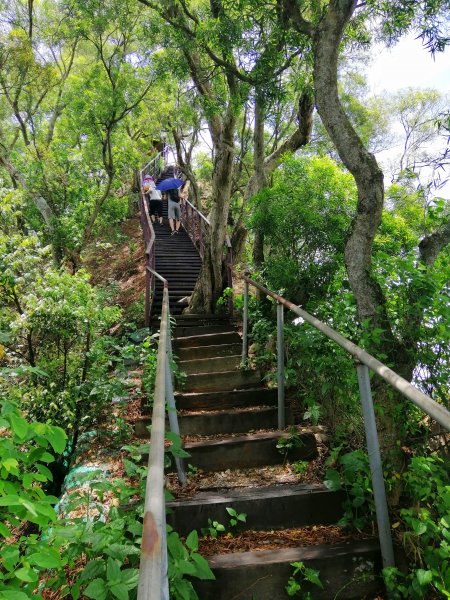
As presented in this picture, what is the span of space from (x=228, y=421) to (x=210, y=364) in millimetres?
1412

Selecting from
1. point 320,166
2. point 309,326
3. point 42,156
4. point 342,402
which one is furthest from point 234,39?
point 42,156

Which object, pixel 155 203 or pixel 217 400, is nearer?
pixel 217 400

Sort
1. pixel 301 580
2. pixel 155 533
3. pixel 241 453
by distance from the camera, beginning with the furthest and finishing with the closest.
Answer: pixel 241 453 → pixel 301 580 → pixel 155 533

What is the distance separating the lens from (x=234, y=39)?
4.83 m

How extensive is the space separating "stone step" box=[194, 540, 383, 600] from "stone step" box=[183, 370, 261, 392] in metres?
2.68

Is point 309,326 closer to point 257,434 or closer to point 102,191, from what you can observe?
point 257,434

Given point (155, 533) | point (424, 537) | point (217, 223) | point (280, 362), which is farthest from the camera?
point (217, 223)

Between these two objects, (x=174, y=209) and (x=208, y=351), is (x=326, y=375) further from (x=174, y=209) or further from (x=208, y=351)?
(x=174, y=209)

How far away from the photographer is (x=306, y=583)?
87.1 inches

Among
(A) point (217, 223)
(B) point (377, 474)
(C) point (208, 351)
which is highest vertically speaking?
(A) point (217, 223)

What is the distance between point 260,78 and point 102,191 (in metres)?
7.89

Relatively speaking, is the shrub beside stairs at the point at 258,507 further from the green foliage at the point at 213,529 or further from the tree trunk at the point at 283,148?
the tree trunk at the point at 283,148

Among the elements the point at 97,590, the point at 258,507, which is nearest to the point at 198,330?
the point at 258,507

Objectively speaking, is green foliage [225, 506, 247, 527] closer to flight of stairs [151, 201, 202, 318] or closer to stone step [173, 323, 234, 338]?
stone step [173, 323, 234, 338]
